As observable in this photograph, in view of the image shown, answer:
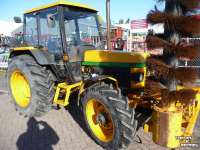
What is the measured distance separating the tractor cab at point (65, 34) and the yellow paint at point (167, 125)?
1978 mm

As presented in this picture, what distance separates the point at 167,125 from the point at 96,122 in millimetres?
1246

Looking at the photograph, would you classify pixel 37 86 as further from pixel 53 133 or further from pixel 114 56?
pixel 114 56

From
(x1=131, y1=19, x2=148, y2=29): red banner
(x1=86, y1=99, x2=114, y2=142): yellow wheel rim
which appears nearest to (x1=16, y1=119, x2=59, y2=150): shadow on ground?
(x1=86, y1=99, x2=114, y2=142): yellow wheel rim

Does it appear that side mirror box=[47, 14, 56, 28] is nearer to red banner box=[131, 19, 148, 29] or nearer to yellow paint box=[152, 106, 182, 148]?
yellow paint box=[152, 106, 182, 148]

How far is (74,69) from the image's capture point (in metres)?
3.78

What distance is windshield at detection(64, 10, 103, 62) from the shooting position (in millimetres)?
3740

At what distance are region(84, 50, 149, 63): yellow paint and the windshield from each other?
28 centimetres

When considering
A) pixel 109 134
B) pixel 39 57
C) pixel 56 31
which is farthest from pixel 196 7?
pixel 39 57

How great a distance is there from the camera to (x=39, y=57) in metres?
3.78

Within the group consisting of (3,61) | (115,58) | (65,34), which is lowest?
(3,61)

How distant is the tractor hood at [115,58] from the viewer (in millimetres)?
3243

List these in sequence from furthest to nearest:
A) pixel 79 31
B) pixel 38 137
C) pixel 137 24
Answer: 1. pixel 137 24
2. pixel 79 31
3. pixel 38 137

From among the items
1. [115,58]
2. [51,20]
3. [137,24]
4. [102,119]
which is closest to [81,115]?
[102,119]

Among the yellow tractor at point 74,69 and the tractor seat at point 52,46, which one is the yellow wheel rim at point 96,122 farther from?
the tractor seat at point 52,46
